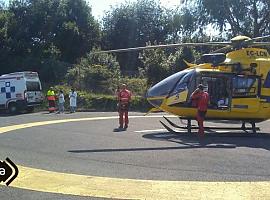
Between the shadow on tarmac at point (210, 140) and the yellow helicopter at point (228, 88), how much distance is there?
0.72 metres

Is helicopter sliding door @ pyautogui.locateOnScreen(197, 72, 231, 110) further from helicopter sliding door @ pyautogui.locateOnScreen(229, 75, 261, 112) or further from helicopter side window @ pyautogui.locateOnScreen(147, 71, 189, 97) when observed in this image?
helicopter side window @ pyautogui.locateOnScreen(147, 71, 189, 97)

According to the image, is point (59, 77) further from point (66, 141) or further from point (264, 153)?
point (264, 153)

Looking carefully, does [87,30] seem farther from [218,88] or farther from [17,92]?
[218,88]

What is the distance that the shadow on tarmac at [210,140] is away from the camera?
12.0 metres

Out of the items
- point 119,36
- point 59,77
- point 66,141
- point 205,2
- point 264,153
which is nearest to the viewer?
point 264,153

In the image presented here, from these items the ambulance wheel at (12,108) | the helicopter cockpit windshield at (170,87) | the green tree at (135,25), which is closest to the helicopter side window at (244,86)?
the helicopter cockpit windshield at (170,87)

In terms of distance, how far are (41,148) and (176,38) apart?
131 ft

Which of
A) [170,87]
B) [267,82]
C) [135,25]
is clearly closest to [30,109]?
[170,87]

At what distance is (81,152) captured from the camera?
11.4 m

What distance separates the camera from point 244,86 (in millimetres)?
15266

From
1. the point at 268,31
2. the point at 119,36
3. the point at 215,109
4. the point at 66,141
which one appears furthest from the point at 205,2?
the point at 66,141

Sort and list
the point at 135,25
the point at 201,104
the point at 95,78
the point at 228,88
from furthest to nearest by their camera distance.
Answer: the point at 135,25
the point at 95,78
the point at 228,88
the point at 201,104

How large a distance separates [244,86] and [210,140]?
271cm

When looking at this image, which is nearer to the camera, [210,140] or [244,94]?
[210,140]
